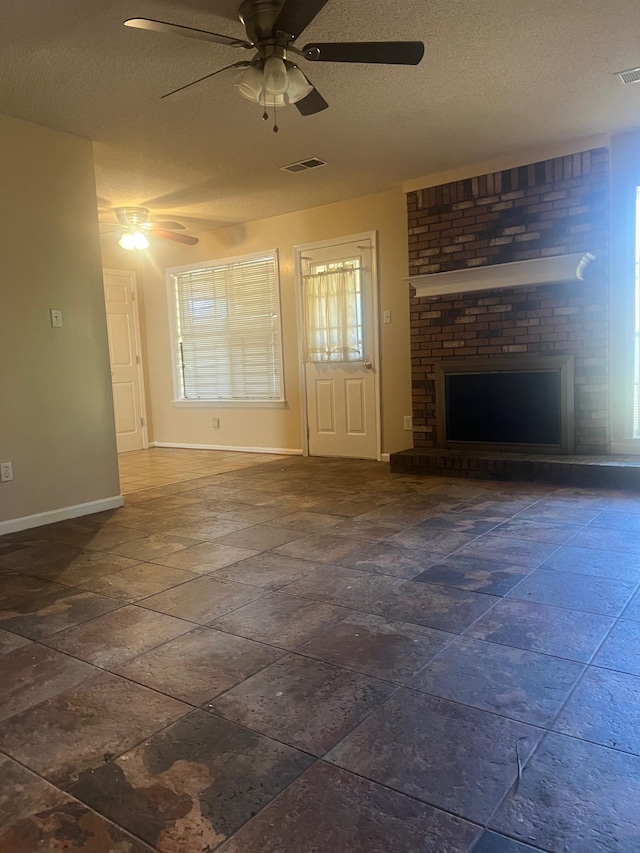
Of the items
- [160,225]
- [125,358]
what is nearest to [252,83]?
[160,225]

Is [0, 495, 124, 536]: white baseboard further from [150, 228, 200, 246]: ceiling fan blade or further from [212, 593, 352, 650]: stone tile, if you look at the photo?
[150, 228, 200, 246]: ceiling fan blade

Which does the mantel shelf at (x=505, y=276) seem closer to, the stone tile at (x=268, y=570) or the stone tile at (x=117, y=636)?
the stone tile at (x=268, y=570)

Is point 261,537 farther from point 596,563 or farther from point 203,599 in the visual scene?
point 596,563

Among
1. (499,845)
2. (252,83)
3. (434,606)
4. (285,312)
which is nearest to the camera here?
(499,845)

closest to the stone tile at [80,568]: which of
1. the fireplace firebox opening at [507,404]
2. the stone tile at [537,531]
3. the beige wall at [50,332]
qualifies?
the beige wall at [50,332]

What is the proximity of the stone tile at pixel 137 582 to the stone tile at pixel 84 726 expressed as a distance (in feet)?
2.41

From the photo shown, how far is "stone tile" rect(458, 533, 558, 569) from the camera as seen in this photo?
270 centimetres

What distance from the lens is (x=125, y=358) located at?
718 centimetres

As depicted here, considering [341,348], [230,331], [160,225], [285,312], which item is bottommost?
[341,348]

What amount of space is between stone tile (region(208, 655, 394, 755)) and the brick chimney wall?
3.48 meters

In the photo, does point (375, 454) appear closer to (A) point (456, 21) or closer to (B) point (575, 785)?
(A) point (456, 21)

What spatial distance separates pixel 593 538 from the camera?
2971 mm

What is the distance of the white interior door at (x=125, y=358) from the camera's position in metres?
7.01

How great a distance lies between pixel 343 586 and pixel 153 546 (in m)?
1.23
